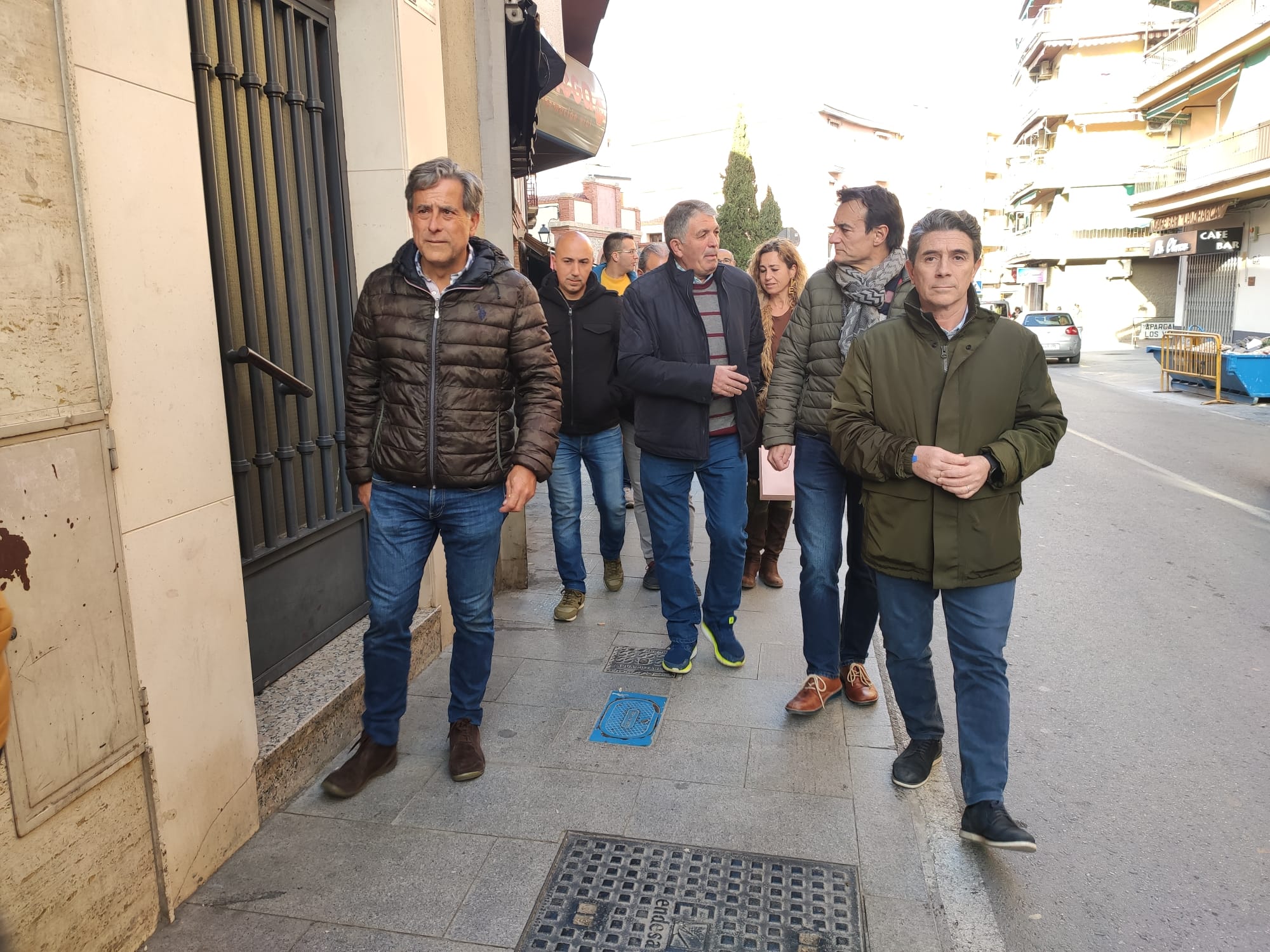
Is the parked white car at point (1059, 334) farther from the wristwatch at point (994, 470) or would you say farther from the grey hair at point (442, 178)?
the grey hair at point (442, 178)

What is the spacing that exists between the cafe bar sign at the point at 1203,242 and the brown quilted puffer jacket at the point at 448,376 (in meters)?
30.2

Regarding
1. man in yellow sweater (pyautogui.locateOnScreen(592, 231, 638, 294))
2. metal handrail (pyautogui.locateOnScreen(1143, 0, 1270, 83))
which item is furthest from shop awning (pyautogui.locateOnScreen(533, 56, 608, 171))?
metal handrail (pyautogui.locateOnScreen(1143, 0, 1270, 83))

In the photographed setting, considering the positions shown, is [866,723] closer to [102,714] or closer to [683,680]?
[683,680]

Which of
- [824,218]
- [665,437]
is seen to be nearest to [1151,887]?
[665,437]

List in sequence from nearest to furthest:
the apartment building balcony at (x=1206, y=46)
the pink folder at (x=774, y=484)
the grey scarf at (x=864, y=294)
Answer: the grey scarf at (x=864, y=294)
the pink folder at (x=774, y=484)
the apartment building balcony at (x=1206, y=46)

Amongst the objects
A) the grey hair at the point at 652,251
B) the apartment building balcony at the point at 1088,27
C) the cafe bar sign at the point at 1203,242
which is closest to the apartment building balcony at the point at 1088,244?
the cafe bar sign at the point at 1203,242

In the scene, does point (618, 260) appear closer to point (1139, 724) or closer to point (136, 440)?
point (1139, 724)

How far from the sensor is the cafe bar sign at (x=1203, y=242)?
27.5m

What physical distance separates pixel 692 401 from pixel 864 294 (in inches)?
35.3

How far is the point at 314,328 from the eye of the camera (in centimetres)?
414

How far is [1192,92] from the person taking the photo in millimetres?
28812

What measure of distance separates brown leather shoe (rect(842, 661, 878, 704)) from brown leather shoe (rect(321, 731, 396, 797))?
1976 mm

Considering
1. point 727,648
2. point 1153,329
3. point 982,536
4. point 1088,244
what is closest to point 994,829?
point 982,536

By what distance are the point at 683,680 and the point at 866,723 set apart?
904 millimetres
